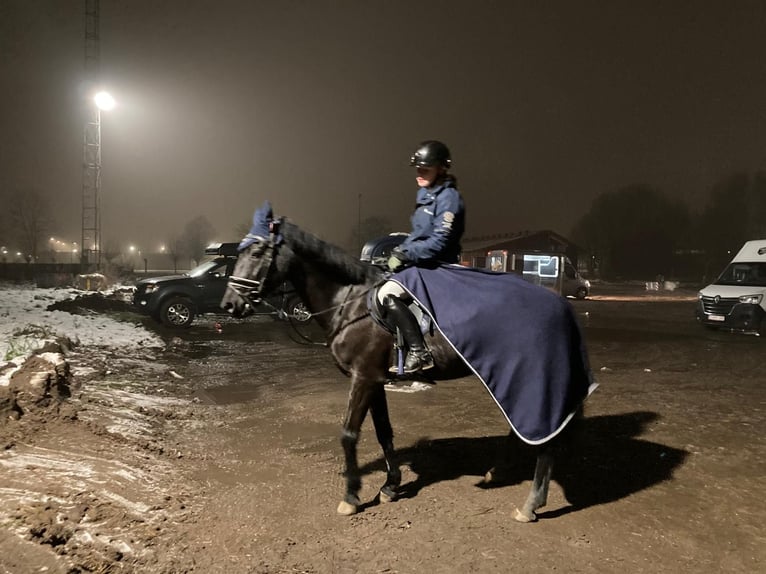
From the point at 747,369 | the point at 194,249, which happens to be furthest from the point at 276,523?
the point at 194,249

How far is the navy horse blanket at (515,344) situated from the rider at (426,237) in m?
0.20

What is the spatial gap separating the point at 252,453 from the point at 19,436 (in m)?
2.18

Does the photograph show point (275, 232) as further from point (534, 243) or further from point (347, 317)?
point (534, 243)

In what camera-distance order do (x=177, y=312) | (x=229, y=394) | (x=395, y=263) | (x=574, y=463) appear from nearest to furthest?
(x=395, y=263) < (x=574, y=463) < (x=229, y=394) < (x=177, y=312)

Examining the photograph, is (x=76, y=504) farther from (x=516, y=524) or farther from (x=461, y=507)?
(x=516, y=524)

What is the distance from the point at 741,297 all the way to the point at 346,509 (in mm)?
15712

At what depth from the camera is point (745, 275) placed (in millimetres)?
15914

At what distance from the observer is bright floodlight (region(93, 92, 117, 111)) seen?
25.3 meters

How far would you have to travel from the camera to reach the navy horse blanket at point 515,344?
369 centimetres

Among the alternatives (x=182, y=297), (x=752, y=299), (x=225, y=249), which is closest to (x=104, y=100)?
(x=225, y=249)

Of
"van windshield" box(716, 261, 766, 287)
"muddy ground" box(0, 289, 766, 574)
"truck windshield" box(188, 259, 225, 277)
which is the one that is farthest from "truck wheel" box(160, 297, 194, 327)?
"van windshield" box(716, 261, 766, 287)

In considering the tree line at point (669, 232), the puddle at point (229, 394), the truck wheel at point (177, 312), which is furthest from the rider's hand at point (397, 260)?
the tree line at point (669, 232)

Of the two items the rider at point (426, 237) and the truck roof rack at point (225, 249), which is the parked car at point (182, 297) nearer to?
the truck roof rack at point (225, 249)

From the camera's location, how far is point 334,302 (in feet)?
13.9
